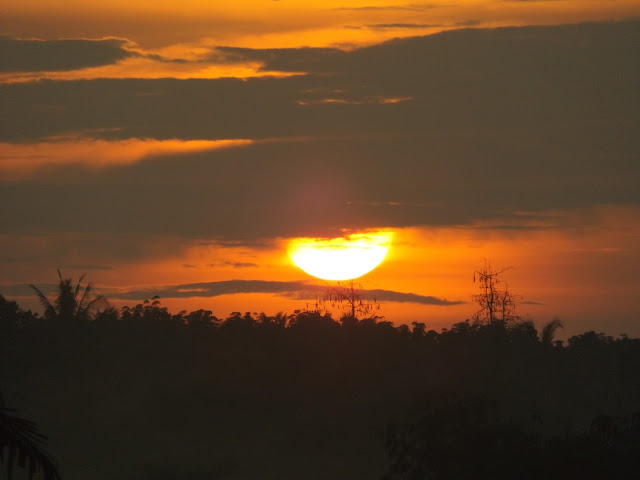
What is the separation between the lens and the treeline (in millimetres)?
46531

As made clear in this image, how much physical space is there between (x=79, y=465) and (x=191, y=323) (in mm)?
13999

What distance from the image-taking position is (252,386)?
50.4 meters

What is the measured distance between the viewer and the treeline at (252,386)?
46531 mm

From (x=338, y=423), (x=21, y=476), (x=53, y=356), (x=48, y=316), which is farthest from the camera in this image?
(x=48, y=316)

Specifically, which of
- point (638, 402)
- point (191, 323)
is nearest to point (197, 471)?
point (191, 323)

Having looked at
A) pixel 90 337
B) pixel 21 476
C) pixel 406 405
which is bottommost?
pixel 21 476

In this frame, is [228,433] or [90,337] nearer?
[228,433]

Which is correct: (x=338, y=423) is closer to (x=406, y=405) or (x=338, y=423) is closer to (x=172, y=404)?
(x=406, y=405)

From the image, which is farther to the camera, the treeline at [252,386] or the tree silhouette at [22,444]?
the treeline at [252,386]

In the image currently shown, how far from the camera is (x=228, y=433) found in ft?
158

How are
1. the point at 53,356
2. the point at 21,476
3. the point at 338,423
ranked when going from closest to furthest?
the point at 21,476 < the point at 338,423 < the point at 53,356

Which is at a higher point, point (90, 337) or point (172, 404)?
point (90, 337)

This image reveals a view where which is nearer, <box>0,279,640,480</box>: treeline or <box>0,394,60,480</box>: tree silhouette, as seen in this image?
<box>0,394,60,480</box>: tree silhouette

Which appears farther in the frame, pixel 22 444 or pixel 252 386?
pixel 252 386
